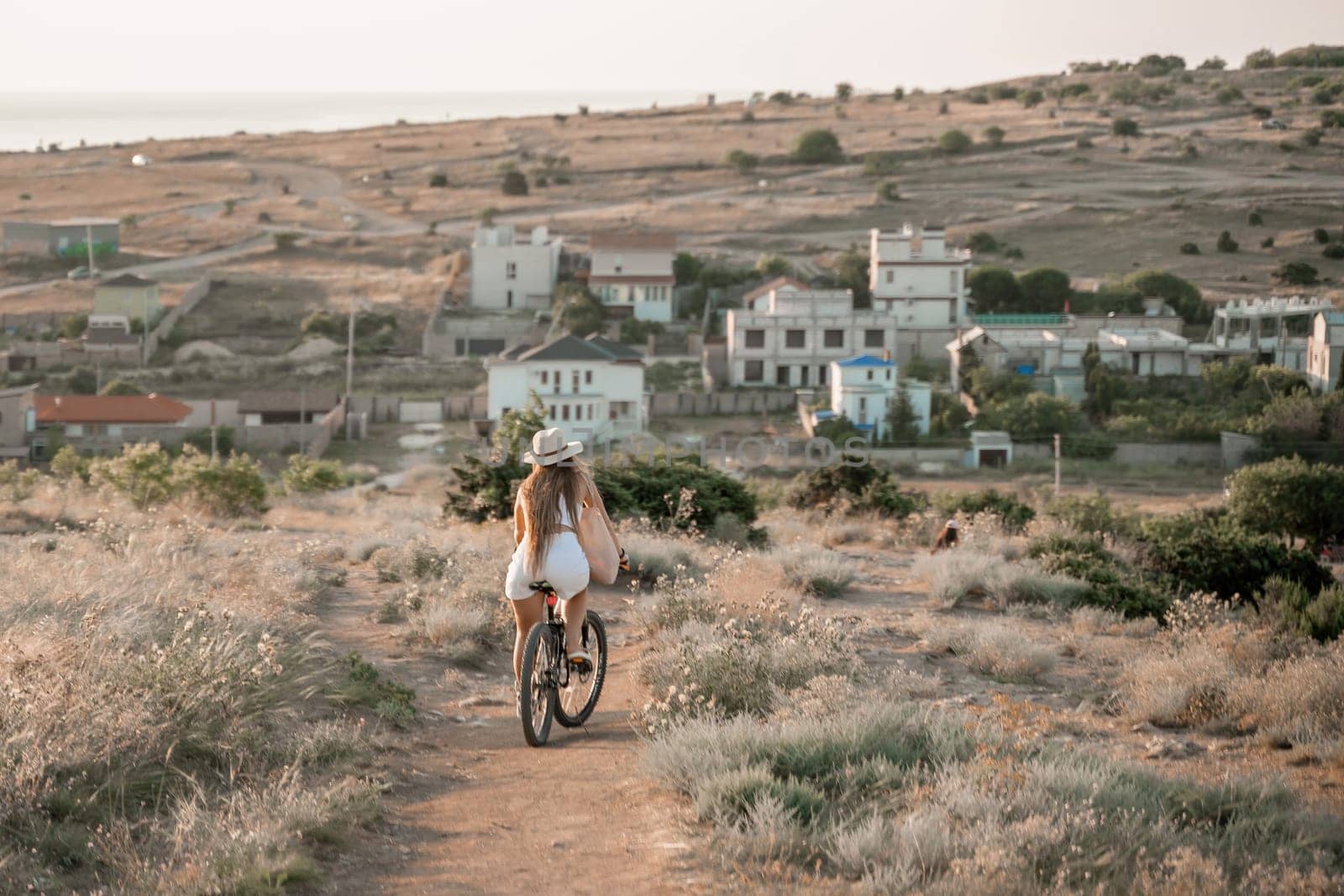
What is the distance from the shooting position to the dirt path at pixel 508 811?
499 cm

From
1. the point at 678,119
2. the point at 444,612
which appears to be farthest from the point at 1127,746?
the point at 678,119

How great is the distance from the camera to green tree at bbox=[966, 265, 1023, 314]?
58.8 meters

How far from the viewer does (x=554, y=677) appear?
22.2 feet

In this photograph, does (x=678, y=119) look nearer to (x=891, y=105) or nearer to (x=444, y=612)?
(x=891, y=105)

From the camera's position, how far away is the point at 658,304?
198ft

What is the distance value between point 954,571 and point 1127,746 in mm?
4432

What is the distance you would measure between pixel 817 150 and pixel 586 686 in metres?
87.4

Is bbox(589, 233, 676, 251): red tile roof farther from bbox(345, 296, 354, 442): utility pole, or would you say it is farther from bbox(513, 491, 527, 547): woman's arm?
bbox(513, 491, 527, 547): woman's arm

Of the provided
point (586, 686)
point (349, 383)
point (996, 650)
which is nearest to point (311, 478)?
point (996, 650)

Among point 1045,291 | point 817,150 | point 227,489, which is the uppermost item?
point 817,150

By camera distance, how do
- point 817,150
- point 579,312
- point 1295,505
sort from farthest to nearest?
point 817,150 → point 579,312 → point 1295,505

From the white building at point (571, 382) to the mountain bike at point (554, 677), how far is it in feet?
111

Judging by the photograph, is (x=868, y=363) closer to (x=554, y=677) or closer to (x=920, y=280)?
(x=920, y=280)

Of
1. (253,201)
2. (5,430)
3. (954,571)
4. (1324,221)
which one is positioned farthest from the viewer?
(253,201)
